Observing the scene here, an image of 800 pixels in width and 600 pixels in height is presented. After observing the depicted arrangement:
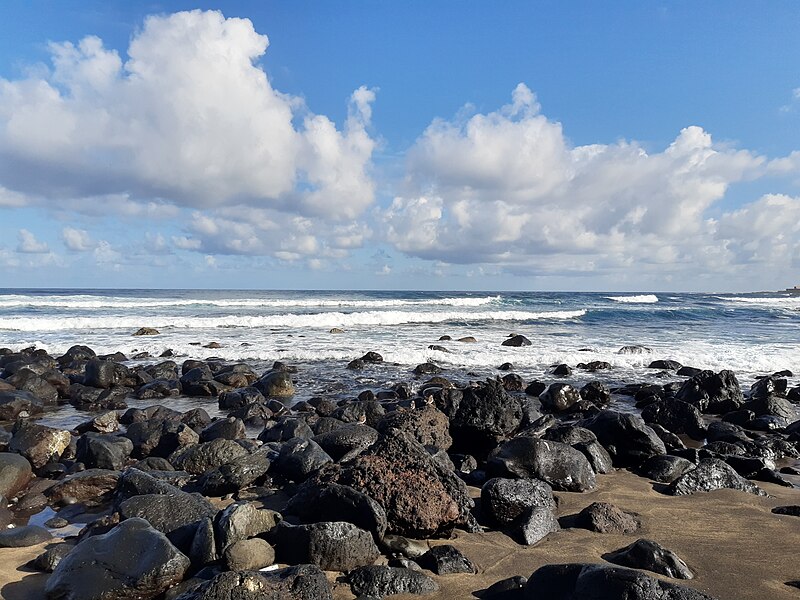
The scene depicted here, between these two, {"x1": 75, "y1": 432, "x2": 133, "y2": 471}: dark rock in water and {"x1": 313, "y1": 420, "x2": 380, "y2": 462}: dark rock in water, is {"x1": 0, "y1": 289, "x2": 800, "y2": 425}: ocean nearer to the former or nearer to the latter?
{"x1": 75, "y1": 432, "x2": 133, "y2": 471}: dark rock in water

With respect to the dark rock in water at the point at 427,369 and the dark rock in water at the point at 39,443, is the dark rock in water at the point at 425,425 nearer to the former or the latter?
the dark rock in water at the point at 39,443

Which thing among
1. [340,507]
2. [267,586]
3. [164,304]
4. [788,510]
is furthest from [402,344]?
[164,304]

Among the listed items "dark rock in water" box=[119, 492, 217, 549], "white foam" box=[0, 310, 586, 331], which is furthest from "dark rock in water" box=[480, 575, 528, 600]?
"white foam" box=[0, 310, 586, 331]

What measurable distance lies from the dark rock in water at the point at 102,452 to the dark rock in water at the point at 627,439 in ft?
20.3

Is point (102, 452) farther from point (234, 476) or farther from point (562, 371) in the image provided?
point (562, 371)

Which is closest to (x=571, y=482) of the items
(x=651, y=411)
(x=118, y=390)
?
(x=651, y=411)

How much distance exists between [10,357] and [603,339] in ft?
65.5

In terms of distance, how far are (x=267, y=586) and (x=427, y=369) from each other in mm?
11417

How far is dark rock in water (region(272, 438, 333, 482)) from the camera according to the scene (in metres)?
5.97

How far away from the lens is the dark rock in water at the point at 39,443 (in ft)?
22.8

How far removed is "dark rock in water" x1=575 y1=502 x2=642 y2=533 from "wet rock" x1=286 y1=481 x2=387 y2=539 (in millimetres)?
1854

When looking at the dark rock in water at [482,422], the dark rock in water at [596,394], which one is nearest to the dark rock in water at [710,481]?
the dark rock in water at [482,422]

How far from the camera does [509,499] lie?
495 cm

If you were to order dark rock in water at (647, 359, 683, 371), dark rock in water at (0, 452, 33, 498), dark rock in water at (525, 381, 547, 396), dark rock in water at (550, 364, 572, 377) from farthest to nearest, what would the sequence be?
dark rock in water at (647, 359, 683, 371), dark rock in water at (550, 364, 572, 377), dark rock in water at (525, 381, 547, 396), dark rock in water at (0, 452, 33, 498)
